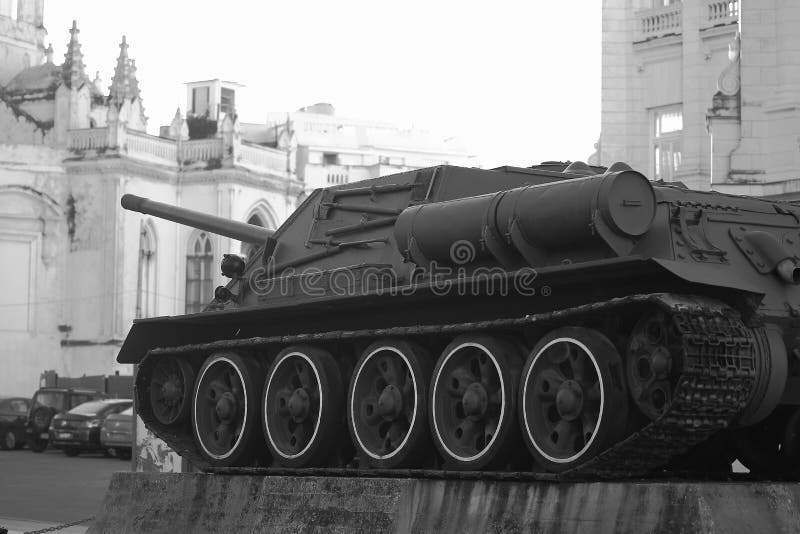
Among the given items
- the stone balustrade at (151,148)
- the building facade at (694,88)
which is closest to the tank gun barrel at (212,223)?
the building facade at (694,88)

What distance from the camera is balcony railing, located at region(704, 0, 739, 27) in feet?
95.8

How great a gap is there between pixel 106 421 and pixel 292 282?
1956 centimetres

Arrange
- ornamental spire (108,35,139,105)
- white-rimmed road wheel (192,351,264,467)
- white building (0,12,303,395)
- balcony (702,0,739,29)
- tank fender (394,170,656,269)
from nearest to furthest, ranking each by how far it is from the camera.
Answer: tank fender (394,170,656,269)
white-rimmed road wheel (192,351,264,467)
balcony (702,0,739,29)
white building (0,12,303,395)
ornamental spire (108,35,139,105)

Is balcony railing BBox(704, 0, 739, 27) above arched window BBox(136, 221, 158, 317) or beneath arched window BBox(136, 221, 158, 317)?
above

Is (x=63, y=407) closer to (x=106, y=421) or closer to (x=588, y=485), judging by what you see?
(x=106, y=421)

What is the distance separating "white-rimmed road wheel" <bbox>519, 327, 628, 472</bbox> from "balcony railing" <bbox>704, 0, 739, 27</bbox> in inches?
794

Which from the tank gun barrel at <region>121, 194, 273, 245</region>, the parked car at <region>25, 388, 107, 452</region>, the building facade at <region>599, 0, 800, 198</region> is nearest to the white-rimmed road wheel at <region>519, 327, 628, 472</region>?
the tank gun barrel at <region>121, 194, 273, 245</region>

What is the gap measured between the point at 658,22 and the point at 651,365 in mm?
21712

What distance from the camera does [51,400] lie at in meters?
36.9

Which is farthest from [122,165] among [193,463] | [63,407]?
[193,463]

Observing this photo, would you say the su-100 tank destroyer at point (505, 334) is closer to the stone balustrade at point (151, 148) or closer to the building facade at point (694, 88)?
the building facade at point (694, 88)

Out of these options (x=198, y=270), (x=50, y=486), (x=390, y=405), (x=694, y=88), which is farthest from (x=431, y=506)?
(x=198, y=270)

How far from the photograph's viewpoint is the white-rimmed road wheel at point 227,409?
42.4 feet

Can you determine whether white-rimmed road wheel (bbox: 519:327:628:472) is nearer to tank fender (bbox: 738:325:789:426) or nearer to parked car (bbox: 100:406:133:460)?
tank fender (bbox: 738:325:789:426)
